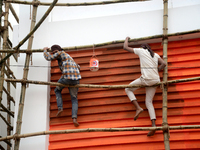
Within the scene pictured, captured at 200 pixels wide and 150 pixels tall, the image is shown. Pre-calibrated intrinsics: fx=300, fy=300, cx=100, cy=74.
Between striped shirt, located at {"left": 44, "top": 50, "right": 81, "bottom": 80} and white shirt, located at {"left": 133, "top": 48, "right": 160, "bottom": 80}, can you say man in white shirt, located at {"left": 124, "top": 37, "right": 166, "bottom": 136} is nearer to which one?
white shirt, located at {"left": 133, "top": 48, "right": 160, "bottom": 80}

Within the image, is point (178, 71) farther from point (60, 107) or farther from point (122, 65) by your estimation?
point (60, 107)

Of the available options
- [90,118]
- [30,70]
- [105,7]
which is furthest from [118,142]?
[105,7]

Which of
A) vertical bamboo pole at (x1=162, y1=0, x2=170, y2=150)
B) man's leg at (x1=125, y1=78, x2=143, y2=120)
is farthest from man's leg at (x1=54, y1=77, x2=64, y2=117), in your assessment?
vertical bamboo pole at (x1=162, y1=0, x2=170, y2=150)

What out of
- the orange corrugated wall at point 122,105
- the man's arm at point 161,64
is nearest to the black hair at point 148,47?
the man's arm at point 161,64

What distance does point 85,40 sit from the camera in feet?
18.5

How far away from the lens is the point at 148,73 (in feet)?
16.2

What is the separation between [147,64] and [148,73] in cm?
17

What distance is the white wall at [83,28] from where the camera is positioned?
527 centimetres

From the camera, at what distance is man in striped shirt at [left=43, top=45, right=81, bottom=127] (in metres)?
4.96

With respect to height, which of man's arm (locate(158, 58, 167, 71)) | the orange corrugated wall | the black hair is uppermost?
the black hair

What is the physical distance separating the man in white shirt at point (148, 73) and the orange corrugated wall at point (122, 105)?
218 millimetres

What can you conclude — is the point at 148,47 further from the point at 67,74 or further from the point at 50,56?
the point at 50,56

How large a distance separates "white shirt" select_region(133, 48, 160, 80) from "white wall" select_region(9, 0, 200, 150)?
50 cm

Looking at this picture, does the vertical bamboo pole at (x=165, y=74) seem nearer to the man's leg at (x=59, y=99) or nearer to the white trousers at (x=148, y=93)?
the white trousers at (x=148, y=93)
